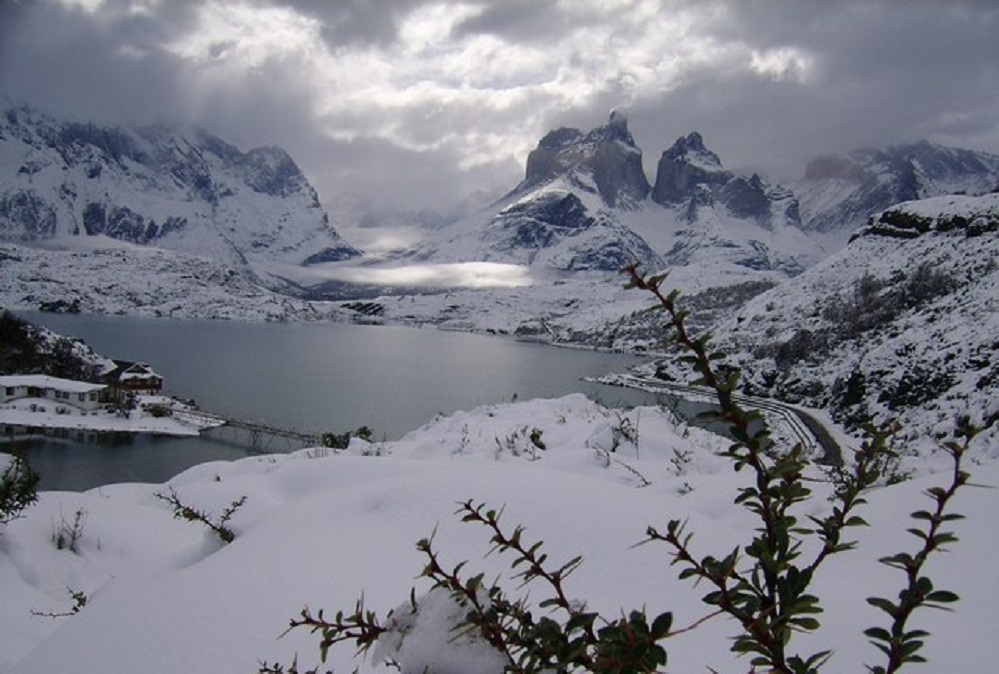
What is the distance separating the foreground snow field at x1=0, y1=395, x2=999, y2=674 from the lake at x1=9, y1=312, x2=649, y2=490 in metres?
8.73

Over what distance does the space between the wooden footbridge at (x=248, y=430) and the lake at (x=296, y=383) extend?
459 millimetres

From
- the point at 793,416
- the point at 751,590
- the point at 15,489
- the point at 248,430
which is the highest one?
the point at 751,590

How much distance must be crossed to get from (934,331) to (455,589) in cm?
4118

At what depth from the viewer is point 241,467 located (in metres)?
9.10

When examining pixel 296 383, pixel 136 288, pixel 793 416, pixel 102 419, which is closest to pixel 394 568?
pixel 793 416

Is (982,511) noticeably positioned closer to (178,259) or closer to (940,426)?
(940,426)

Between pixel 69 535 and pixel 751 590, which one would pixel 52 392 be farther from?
pixel 751 590

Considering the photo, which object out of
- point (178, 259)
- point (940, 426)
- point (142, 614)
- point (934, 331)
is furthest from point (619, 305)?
point (142, 614)

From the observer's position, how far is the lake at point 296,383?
3117cm

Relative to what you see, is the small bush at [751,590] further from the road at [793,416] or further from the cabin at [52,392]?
the cabin at [52,392]

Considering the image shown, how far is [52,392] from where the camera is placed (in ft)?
125

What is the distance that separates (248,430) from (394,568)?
37806 mm

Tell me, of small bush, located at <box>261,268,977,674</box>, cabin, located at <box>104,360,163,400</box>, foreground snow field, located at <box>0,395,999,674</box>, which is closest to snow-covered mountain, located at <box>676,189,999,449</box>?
foreground snow field, located at <box>0,395,999,674</box>

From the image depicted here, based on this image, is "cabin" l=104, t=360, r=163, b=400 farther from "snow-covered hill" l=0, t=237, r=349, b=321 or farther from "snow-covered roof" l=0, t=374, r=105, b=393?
"snow-covered hill" l=0, t=237, r=349, b=321
